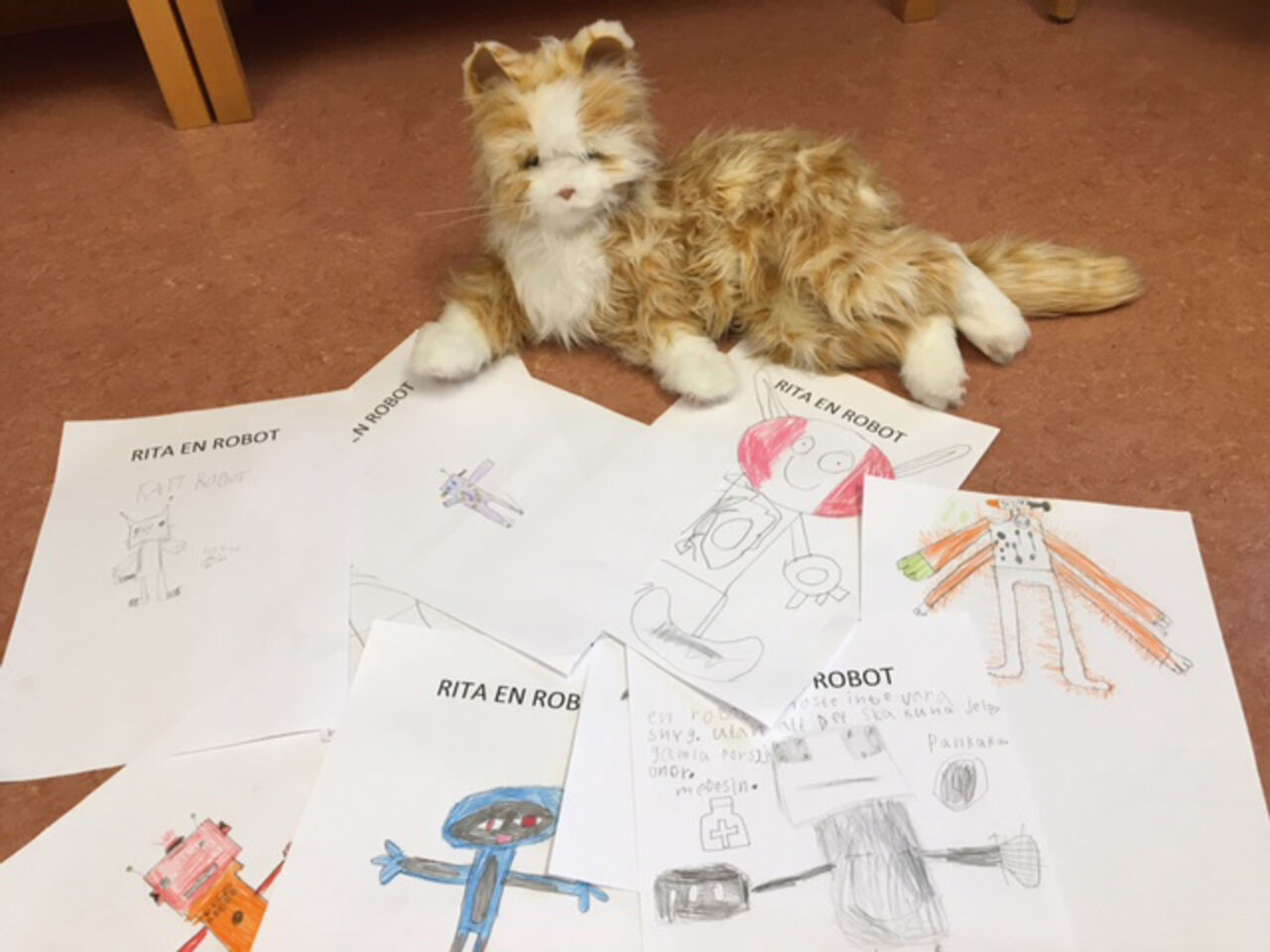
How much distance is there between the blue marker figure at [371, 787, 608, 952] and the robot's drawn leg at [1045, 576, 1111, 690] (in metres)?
0.29

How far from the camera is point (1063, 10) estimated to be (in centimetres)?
107

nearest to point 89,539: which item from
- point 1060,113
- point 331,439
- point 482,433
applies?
point 331,439

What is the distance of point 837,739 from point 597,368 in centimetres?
34

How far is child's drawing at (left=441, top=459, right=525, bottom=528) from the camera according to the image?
67cm

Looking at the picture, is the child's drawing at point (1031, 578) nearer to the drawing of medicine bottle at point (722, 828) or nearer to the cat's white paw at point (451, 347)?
the drawing of medicine bottle at point (722, 828)

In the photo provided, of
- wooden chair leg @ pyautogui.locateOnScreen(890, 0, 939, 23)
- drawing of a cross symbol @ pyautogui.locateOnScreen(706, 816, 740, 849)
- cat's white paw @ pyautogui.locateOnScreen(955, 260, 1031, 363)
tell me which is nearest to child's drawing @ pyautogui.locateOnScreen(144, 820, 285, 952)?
drawing of a cross symbol @ pyautogui.locateOnScreen(706, 816, 740, 849)

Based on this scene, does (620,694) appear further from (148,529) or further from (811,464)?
(148,529)

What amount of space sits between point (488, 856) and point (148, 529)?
1.11 feet

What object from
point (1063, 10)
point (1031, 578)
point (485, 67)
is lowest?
point (1031, 578)

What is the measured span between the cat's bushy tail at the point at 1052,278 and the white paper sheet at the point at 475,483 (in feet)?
0.98

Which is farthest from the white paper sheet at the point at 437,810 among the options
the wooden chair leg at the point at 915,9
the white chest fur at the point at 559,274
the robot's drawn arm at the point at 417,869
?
the wooden chair leg at the point at 915,9

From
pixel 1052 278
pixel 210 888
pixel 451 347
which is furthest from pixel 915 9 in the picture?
pixel 210 888

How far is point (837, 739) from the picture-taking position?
1.78 feet

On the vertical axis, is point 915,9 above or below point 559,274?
above
